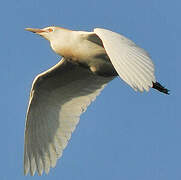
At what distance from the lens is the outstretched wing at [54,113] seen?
47.3 feet

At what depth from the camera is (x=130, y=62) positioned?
1059cm

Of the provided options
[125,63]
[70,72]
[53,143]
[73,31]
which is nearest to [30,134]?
[53,143]

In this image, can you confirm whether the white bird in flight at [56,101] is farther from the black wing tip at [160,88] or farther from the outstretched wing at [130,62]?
the outstretched wing at [130,62]

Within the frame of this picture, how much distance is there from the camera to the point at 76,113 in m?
14.6

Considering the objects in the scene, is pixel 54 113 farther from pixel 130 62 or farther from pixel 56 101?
pixel 130 62

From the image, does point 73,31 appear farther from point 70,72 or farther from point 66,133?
point 66,133

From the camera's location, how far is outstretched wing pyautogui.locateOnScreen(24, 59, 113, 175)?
14414 mm

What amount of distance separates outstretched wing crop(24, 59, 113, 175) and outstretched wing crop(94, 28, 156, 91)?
310 centimetres

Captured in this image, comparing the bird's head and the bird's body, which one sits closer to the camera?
the bird's body

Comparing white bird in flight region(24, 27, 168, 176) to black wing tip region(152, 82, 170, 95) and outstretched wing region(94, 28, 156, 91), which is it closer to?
black wing tip region(152, 82, 170, 95)

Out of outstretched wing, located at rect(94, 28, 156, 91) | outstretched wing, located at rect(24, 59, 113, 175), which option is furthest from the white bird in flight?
outstretched wing, located at rect(94, 28, 156, 91)

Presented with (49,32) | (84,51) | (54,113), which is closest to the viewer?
(84,51)

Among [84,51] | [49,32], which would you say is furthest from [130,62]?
[49,32]

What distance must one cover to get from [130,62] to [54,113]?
4410 mm
